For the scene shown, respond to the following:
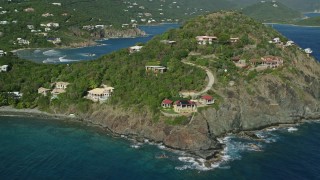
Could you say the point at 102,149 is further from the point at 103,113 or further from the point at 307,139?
the point at 307,139

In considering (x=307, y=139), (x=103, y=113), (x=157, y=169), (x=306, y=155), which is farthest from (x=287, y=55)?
(x=157, y=169)

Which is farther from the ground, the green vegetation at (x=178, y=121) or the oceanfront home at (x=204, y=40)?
the oceanfront home at (x=204, y=40)

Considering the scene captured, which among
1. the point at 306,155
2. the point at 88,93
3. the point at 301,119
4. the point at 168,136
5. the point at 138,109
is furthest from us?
the point at 88,93

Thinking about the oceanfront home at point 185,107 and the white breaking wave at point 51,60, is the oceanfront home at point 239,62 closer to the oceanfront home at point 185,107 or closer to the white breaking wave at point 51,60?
the oceanfront home at point 185,107

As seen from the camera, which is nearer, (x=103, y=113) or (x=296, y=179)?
(x=296, y=179)

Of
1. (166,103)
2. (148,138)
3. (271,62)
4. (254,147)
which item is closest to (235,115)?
(254,147)

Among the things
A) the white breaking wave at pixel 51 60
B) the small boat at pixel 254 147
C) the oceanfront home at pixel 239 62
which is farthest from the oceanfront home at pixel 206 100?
the white breaking wave at pixel 51 60
